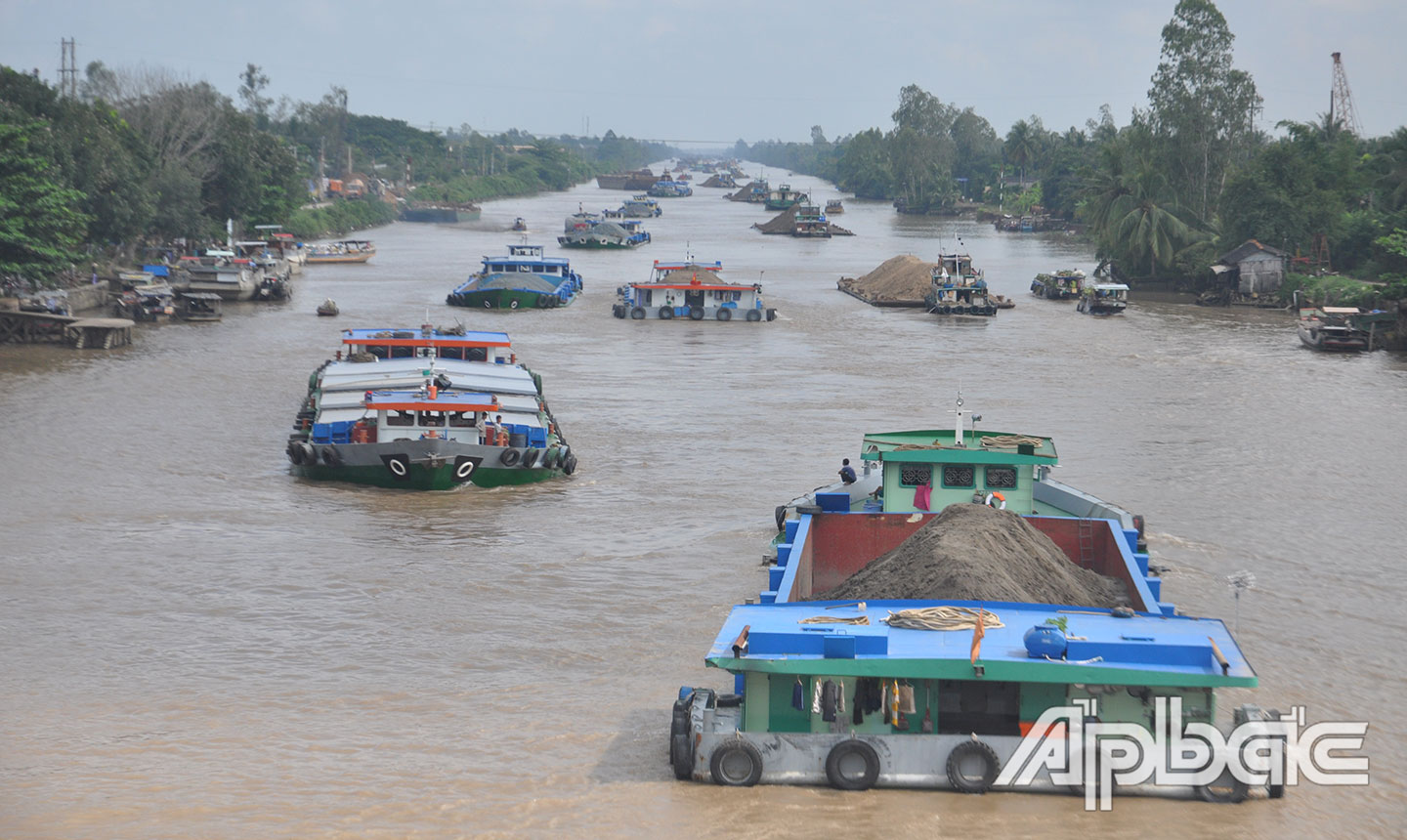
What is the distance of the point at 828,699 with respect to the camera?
12.1 metres

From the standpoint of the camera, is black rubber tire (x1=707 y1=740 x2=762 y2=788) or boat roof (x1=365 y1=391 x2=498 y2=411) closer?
black rubber tire (x1=707 y1=740 x2=762 y2=788)

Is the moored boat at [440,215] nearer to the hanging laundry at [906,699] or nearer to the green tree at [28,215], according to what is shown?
the green tree at [28,215]

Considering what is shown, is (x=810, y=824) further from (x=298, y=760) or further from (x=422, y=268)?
(x=422, y=268)

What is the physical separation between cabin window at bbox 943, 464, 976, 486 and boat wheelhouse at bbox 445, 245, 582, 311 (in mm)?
41570

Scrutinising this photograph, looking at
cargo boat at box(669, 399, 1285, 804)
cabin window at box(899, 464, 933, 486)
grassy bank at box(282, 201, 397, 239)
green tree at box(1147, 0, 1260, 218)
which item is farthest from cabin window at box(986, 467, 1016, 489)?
grassy bank at box(282, 201, 397, 239)

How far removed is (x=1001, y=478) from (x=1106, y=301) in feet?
139

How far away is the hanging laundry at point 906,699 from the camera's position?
1205 centimetres

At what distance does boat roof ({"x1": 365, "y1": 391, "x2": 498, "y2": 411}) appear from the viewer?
84.4ft

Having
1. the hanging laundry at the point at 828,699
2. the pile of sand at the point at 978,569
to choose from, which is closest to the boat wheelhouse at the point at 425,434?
the pile of sand at the point at 978,569

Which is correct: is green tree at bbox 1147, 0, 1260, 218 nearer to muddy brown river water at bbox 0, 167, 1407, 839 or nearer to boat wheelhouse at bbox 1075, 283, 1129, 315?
boat wheelhouse at bbox 1075, 283, 1129, 315

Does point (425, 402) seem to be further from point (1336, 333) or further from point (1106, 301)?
point (1106, 301)

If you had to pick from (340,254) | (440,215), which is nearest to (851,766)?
(340,254)

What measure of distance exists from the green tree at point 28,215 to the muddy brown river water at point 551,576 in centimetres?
467

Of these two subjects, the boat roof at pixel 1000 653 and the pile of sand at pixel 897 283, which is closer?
the boat roof at pixel 1000 653
